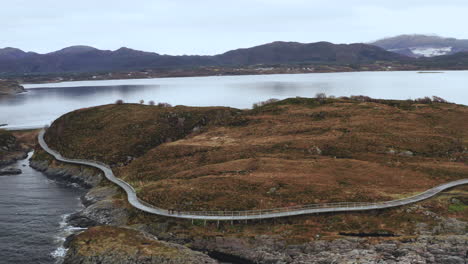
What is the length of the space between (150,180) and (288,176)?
3351cm

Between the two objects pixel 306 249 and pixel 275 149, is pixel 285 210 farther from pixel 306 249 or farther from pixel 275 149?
pixel 275 149

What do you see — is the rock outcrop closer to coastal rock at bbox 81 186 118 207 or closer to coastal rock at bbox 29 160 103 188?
coastal rock at bbox 29 160 103 188

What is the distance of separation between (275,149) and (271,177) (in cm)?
2096

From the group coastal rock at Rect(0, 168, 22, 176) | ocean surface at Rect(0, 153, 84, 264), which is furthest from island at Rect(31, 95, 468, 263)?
coastal rock at Rect(0, 168, 22, 176)

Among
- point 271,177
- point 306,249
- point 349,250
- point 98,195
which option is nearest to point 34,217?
point 98,195

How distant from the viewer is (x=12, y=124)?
635 ft

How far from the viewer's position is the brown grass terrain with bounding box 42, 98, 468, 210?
238 feet

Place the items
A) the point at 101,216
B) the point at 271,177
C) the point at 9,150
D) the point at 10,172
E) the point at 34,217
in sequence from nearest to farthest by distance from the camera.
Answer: the point at 101,216, the point at 34,217, the point at 271,177, the point at 10,172, the point at 9,150

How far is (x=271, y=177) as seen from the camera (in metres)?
78.9

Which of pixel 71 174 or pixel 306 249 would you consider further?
pixel 71 174

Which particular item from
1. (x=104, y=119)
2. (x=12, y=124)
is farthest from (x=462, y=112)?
(x=12, y=124)

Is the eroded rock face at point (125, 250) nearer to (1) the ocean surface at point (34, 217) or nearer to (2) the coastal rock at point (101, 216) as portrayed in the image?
(1) the ocean surface at point (34, 217)

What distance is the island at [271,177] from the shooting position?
54875mm

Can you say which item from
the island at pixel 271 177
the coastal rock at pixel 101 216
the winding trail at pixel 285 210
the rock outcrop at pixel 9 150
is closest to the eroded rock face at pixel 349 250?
the island at pixel 271 177
